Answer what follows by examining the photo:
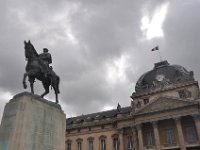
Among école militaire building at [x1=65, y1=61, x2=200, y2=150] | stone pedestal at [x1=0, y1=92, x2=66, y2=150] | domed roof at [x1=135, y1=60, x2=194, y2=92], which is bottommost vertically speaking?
stone pedestal at [x1=0, y1=92, x2=66, y2=150]

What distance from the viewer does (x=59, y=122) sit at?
39.5 feet

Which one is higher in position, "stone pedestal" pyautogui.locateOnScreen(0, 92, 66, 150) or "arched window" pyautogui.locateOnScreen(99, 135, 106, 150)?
"arched window" pyautogui.locateOnScreen(99, 135, 106, 150)

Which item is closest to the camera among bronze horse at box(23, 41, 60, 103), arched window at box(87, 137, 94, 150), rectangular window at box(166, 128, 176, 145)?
bronze horse at box(23, 41, 60, 103)

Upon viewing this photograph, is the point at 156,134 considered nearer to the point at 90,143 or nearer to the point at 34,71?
the point at 90,143

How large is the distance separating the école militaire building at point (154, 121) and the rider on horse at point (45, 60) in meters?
34.7

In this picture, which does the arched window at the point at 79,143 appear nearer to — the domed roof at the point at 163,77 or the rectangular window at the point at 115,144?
the rectangular window at the point at 115,144

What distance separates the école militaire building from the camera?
4216 cm

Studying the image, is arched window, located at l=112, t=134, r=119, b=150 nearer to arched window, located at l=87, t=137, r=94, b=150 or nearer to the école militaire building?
the école militaire building

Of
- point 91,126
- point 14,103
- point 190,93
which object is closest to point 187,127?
point 190,93

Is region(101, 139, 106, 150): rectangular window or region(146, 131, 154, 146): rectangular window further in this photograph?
region(101, 139, 106, 150): rectangular window

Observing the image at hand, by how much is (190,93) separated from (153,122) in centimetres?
933

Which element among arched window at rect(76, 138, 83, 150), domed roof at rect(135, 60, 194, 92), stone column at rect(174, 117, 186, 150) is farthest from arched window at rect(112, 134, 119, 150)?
stone column at rect(174, 117, 186, 150)

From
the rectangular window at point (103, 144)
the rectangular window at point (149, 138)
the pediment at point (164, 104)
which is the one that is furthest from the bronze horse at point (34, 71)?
the rectangular window at point (103, 144)

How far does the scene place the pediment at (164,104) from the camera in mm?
42438
